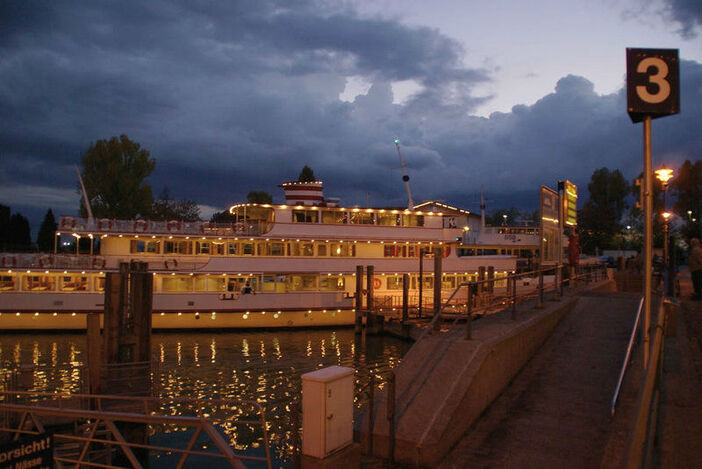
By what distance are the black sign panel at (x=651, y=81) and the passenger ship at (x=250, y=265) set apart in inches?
809

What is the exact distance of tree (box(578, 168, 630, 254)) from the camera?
6500 centimetres

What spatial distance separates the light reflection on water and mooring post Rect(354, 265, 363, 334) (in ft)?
1.91

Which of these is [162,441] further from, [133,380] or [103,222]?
[103,222]

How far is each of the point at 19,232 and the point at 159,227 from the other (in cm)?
4087

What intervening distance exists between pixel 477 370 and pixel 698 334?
270 inches

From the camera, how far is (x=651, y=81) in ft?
21.7

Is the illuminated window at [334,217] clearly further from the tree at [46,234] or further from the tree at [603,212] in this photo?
the tree at [603,212]

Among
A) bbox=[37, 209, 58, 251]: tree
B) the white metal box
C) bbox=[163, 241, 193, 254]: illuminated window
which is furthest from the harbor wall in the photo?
bbox=[37, 209, 58, 251]: tree

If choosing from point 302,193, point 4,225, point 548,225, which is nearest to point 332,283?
point 302,193

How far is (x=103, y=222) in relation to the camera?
1003 inches

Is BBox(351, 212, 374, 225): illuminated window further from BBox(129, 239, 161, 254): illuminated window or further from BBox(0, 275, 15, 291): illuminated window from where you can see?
BBox(0, 275, 15, 291): illuminated window

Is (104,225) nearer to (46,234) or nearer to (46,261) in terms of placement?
(46,261)

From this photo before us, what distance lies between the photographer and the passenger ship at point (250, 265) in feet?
79.7

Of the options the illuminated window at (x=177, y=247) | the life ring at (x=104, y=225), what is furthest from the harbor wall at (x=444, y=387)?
the life ring at (x=104, y=225)
